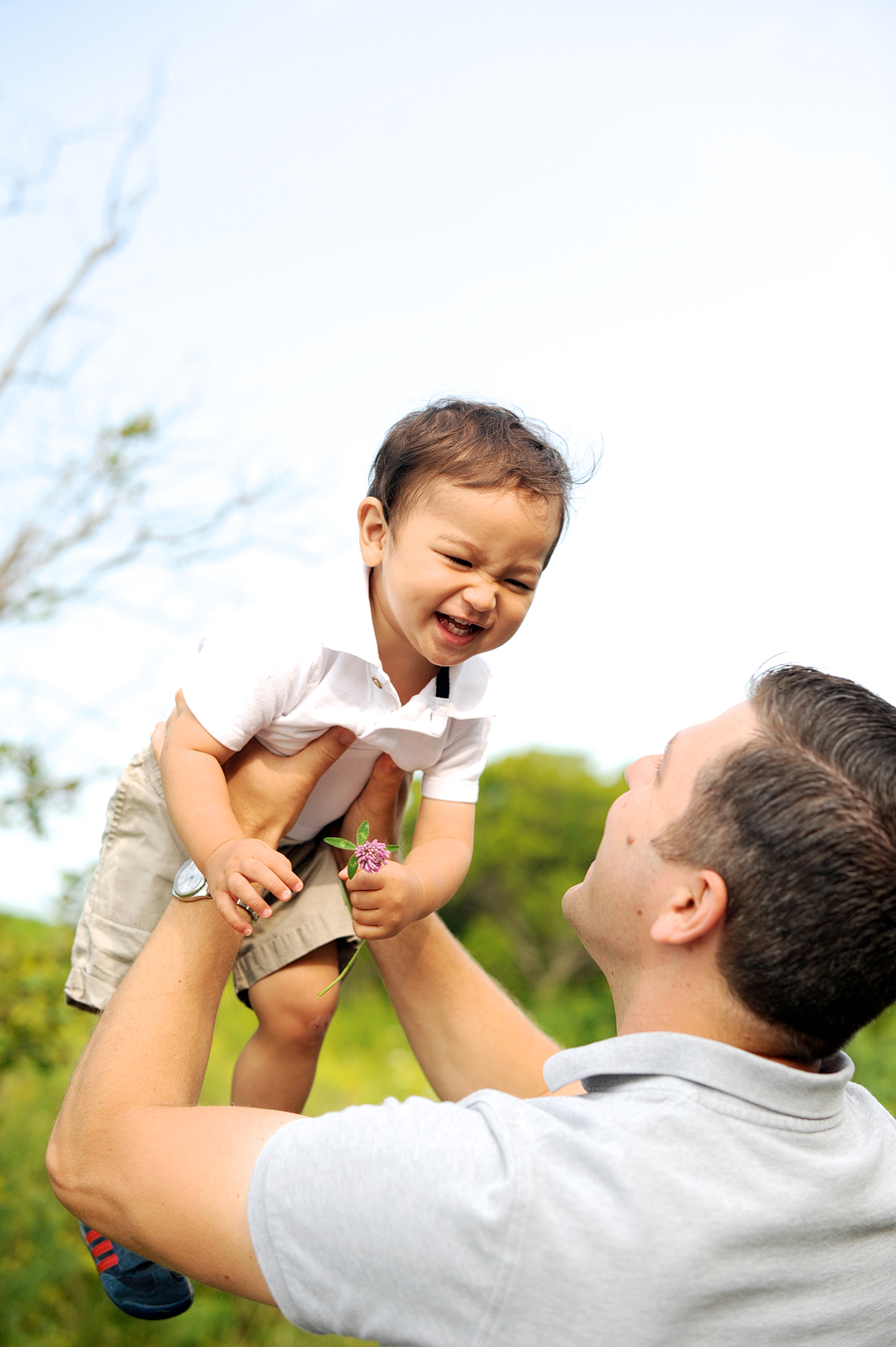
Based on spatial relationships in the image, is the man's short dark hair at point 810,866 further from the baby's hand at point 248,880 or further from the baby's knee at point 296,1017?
the baby's knee at point 296,1017

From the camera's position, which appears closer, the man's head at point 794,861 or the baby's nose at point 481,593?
the man's head at point 794,861

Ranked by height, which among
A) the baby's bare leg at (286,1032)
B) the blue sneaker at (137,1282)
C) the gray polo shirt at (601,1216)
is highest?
the gray polo shirt at (601,1216)

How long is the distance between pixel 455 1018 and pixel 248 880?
81 cm

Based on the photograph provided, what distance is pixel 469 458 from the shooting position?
2277 millimetres

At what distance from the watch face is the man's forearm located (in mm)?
542

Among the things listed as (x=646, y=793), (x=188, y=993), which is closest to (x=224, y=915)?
(x=188, y=993)

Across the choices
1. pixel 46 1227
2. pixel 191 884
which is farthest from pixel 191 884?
pixel 46 1227

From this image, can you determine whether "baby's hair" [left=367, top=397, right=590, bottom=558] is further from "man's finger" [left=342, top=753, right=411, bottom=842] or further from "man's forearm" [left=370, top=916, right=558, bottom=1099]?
"man's forearm" [left=370, top=916, right=558, bottom=1099]

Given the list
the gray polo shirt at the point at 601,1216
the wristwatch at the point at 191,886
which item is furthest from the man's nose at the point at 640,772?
the wristwatch at the point at 191,886

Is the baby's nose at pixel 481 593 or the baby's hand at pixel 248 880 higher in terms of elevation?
the baby's nose at pixel 481 593

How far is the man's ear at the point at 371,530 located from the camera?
2424 mm

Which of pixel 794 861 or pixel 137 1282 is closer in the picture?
pixel 794 861

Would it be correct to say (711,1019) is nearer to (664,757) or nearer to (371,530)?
(664,757)

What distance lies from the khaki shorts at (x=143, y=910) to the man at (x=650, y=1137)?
1.83 ft
